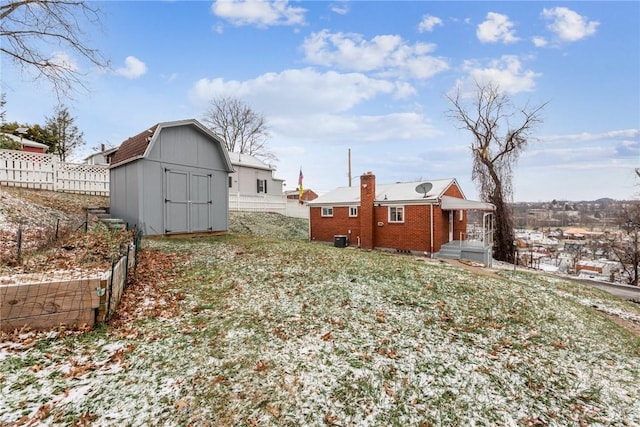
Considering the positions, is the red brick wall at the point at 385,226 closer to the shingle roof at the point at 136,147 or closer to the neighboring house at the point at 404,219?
the neighboring house at the point at 404,219

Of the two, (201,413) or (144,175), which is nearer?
(201,413)

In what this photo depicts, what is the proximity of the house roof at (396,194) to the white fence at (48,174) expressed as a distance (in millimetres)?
12767

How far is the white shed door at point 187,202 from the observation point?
10.6 m

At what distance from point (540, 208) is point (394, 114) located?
90.0ft

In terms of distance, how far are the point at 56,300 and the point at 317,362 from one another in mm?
3641

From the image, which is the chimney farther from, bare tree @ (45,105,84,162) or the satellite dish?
bare tree @ (45,105,84,162)

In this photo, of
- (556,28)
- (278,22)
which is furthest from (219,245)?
(556,28)

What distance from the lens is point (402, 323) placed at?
482 cm

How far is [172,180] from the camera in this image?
34.8 feet

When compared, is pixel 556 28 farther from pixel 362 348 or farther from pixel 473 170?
pixel 362 348

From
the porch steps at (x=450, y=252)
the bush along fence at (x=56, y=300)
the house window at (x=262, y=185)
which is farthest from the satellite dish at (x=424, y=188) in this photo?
the house window at (x=262, y=185)

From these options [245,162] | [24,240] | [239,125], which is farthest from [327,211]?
[239,125]

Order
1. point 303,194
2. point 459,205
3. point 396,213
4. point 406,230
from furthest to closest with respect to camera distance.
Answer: point 303,194
point 396,213
point 406,230
point 459,205

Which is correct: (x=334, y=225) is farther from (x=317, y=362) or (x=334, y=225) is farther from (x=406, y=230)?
(x=317, y=362)
